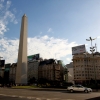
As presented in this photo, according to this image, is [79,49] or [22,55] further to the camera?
[79,49]

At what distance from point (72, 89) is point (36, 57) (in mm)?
91975

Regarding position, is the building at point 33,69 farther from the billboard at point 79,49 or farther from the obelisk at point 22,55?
the obelisk at point 22,55

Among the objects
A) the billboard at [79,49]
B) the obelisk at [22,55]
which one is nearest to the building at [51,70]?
the billboard at [79,49]

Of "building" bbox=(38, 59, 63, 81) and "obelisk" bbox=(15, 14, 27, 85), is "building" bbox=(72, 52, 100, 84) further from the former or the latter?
"obelisk" bbox=(15, 14, 27, 85)

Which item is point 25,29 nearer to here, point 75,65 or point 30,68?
point 75,65

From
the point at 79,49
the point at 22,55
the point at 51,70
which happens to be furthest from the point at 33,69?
the point at 22,55

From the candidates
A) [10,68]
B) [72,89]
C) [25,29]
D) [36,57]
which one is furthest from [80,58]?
[72,89]

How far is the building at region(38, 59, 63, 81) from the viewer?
377 feet

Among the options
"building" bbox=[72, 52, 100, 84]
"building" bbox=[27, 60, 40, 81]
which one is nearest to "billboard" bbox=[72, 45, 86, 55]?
"building" bbox=[72, 52, 100, 84]

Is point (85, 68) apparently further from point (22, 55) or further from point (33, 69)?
point (22, 55)

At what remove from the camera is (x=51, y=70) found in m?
116

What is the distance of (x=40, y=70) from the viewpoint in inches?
4884

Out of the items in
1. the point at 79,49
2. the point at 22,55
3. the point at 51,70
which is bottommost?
the point at 51,70

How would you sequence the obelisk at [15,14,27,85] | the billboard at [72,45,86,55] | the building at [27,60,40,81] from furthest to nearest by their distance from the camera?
the building at [27,60,40,81], the billboard at [72,45,86,55], the obelisk at [15,14,27,85]
